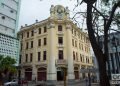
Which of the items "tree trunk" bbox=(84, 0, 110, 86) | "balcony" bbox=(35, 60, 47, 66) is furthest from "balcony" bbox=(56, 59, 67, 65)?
"tree trunk" bbox=(84, 0, 110, 86)

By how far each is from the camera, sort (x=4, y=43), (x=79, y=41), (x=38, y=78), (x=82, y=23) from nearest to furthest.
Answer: (x=82, y=23)
(x=4, y=43)
(x=38, y=78)
(x=79, y=41)

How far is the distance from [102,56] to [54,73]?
98.2 feet

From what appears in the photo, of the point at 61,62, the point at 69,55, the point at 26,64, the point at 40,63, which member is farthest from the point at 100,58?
the point at 26,64

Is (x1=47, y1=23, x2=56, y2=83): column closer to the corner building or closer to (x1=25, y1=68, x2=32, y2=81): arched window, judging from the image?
the corner building

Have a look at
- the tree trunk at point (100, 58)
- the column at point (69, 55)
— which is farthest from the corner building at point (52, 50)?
the tree trunk at point (100, 58)

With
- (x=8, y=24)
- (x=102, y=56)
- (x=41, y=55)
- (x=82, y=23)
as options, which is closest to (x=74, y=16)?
(x=82, y=23)

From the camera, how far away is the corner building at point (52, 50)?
37.3 meters

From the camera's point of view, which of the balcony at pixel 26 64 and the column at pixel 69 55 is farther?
the balcony at pixel 26 64

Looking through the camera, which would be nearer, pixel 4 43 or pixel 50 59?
pixel 4 43

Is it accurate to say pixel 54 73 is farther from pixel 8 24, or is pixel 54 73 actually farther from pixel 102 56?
pixel 102 56

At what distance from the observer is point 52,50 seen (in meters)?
37.7

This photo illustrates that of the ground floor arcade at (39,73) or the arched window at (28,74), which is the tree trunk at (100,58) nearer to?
the ground floor arcade at (39,73)

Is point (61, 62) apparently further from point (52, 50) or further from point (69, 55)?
point (52, 50)

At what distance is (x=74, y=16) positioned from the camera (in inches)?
379
